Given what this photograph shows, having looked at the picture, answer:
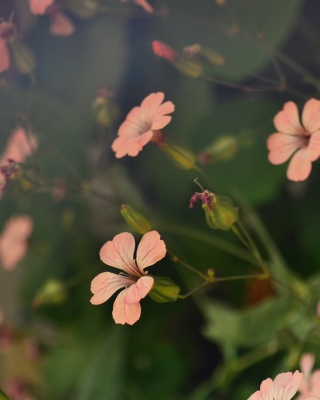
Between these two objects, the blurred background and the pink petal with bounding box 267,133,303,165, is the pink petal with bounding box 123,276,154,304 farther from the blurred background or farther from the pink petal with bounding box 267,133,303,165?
the blurred background

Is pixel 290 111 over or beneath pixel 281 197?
over

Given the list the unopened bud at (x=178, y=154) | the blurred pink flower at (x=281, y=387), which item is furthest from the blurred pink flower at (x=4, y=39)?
the blurred pink flower at (x=281, y=387)

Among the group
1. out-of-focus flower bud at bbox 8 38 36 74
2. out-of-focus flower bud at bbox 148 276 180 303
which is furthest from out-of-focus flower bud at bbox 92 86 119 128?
out-of-focus flower bud at bbox 148 276 180 303

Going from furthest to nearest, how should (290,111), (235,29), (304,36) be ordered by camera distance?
1. (304,36)
2. (235,29)
3. (290,111)

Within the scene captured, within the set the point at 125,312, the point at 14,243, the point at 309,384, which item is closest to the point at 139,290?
the point at 125,312

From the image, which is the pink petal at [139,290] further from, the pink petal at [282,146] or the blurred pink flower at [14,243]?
the blurred pink flower at [14,243]

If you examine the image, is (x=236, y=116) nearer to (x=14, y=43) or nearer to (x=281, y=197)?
(x=281, y=197)

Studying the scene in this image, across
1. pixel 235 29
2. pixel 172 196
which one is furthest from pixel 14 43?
pixel 172 196

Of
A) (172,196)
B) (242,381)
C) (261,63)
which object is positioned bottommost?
(242,381)
